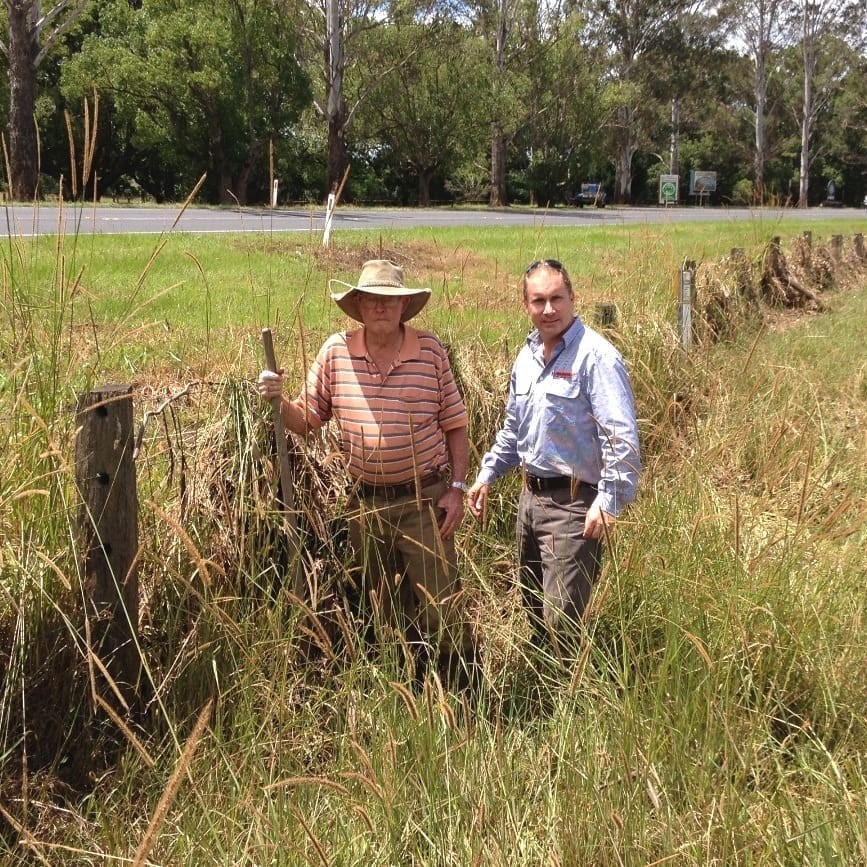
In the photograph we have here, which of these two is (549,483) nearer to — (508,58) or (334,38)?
(334,38)

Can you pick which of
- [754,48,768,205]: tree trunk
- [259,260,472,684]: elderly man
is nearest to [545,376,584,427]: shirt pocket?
[259,260,472,684]: elderly man

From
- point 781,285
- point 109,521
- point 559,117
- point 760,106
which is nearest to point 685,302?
point 781,285

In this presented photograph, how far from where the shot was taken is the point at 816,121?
4709 cm

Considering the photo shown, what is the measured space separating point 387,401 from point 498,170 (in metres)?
28.4

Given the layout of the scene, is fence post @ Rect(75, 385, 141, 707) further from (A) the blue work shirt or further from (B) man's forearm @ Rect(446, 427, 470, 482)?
(A) the blue work shirt

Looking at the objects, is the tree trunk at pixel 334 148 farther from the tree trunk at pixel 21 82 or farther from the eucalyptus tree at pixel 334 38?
the tree trunk at pixel 21 82

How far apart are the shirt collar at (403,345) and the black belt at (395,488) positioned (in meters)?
0.47

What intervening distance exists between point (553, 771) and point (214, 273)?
5.78 metres

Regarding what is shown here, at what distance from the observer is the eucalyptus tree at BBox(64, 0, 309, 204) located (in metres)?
22.6

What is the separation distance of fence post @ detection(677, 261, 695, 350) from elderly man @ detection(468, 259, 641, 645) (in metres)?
3.84

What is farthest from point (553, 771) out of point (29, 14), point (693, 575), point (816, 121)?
point (816, 121)

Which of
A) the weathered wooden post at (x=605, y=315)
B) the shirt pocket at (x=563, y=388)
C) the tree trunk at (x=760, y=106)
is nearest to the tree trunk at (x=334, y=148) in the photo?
the weathered wooden post at (x=605, y=315)

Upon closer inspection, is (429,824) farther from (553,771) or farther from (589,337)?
(589,337)

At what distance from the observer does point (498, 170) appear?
2995 centimetres
